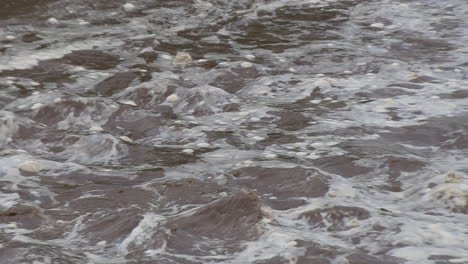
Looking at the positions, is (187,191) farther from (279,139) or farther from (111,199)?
(279,139)

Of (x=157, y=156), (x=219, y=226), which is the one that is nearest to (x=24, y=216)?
(x=219, y=226)

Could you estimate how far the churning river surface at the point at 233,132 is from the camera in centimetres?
459

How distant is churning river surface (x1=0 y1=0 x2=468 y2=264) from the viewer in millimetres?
4590

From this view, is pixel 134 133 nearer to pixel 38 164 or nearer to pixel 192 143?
pixel 192 143

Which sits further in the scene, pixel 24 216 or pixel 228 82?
pixel 228 82

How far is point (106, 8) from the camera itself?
9758 millimetres

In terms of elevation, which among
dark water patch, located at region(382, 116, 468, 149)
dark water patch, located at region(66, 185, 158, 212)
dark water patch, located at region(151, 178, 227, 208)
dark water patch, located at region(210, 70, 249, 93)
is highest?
dark water patch, located at region(66, 185, 158, 212)

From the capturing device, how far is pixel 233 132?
642cm

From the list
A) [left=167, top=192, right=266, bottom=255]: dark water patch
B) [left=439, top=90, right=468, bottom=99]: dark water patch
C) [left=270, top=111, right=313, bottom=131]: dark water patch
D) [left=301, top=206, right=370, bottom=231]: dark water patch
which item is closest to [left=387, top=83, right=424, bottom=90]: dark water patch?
[left=439, top=90, right=468, bottom=99]: dark water patch

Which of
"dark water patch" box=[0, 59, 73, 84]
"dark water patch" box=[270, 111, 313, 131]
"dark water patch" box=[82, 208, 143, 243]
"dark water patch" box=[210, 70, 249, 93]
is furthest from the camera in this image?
"dark water patch" box=[0, 59, 73, 84]

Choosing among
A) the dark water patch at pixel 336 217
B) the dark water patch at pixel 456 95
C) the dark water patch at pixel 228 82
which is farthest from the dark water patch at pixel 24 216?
the dark water patch at pixel 456 95

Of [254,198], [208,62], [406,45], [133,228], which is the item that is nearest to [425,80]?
[406,45]

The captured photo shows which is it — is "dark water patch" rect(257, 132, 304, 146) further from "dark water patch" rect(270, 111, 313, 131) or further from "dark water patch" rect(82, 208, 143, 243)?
"dark water patch" rect(82, 208, 143, 243)

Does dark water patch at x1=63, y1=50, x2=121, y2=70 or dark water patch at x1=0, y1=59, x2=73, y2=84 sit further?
dark water patch at x1=63, y1=50, x2=121, y2=70
